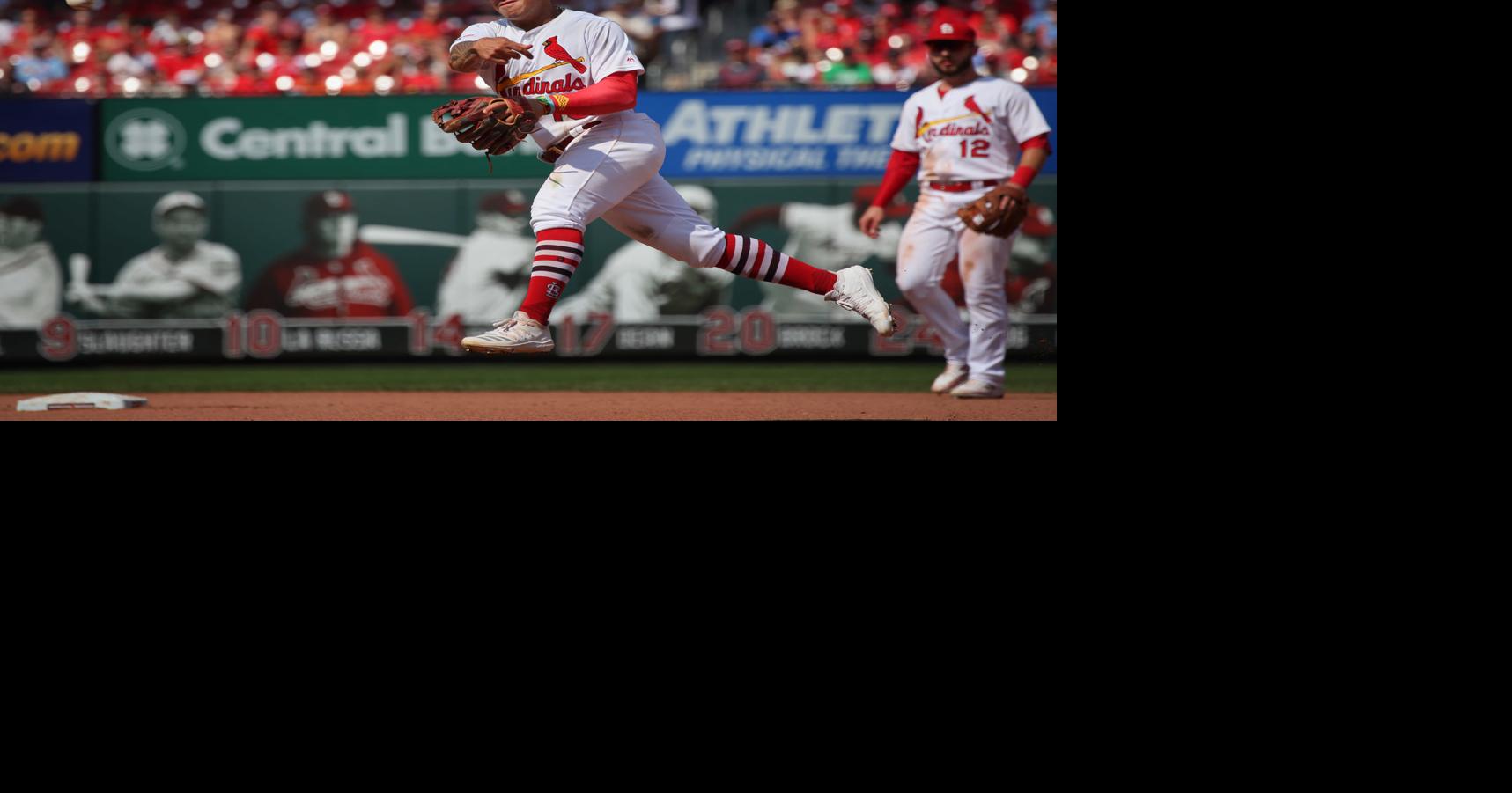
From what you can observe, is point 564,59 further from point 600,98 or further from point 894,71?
point 894,71

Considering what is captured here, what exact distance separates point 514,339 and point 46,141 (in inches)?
307

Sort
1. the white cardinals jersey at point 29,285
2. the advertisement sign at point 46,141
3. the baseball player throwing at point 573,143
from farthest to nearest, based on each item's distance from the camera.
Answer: the advertisement sign at point 46,141
the white cardinals jersey at point 29,285
the baseball player throwing at point 573,143

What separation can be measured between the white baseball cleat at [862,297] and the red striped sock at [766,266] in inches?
2.2

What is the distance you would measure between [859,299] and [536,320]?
3.60ft

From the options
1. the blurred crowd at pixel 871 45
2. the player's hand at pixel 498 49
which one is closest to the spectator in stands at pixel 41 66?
the blurred crowd at pixel 871 45

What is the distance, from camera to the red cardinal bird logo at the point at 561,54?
14.3 feet

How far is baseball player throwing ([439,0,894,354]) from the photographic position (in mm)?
4188

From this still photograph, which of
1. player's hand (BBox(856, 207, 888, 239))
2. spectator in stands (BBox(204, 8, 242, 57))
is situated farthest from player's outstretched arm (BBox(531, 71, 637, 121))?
spectator in stands (BBox(204, 8, 242, 57))

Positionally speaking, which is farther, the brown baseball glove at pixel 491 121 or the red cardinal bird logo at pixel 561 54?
the red cardinal bird logo at pixel 561 54

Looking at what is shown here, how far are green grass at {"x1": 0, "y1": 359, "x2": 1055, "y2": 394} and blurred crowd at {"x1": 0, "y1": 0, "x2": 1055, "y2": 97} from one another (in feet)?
7.33

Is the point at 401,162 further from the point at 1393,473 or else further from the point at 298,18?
the point at 1393,473

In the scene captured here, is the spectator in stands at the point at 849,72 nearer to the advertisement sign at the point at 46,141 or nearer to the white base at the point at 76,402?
the advertisement sign at the point at 46,141

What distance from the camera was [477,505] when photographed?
2539 millimetres

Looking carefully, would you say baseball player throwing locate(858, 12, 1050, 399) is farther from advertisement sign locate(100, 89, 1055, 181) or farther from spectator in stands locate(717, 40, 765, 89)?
spectator in stands locate(717, 40, 765, 89)
